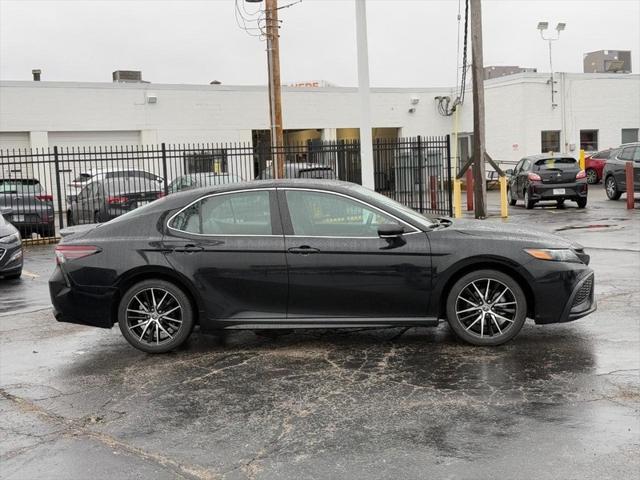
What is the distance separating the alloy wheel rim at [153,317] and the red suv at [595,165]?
30.3m

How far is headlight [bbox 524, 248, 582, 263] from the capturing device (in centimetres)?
674

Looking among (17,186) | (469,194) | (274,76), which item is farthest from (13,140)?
(469,194)

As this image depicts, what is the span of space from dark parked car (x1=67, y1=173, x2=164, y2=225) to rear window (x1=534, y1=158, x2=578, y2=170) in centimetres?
1106

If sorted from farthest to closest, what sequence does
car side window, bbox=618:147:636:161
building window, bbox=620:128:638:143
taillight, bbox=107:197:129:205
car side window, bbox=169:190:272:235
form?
building window, bbox=620:128:638:143 < car side window, bbox=618:147:636:161 < taillight, bbox=107:197:129:205 < car side window, bbox=169:190:272:235

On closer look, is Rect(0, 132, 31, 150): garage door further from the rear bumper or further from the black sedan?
the black sedan

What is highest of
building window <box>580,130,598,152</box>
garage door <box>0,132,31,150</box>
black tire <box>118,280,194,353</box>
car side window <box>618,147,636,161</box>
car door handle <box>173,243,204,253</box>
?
garage door <box>0,132,31,150</box>

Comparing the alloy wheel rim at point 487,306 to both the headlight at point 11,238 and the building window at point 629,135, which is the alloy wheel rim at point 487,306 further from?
the building window at point 629,135

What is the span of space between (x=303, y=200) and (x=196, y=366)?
1.75 metres

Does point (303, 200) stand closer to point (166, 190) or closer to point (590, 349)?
point (590, 349)

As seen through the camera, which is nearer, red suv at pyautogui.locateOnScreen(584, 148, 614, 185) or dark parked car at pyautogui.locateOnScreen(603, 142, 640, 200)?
dark parked car at pyautogui.locateOnScreen(603, 142, 640, 200)

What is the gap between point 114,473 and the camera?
14.2ft

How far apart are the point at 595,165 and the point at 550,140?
249 centimetres

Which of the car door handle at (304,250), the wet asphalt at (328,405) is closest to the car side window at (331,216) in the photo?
the car door handle at (304,250)

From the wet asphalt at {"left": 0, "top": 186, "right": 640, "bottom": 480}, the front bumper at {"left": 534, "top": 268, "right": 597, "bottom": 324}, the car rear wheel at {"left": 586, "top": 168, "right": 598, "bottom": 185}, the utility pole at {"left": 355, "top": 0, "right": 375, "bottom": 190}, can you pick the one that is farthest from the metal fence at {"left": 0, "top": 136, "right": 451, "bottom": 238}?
the car rear wheel at {"left": 586, "top": 168, "right": 598, "bottom": 185}
